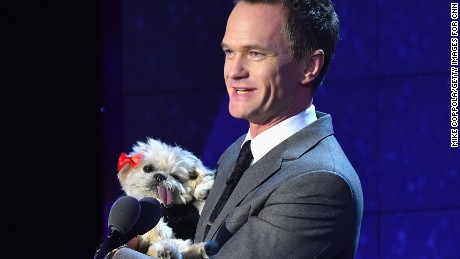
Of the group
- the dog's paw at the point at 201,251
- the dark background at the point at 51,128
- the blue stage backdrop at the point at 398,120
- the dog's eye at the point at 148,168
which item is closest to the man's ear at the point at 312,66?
the dog's paw at the point at 201,251

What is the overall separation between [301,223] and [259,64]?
0.40 m

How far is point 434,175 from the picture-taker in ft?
11.0

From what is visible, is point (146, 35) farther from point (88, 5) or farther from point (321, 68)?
point (321, 68)

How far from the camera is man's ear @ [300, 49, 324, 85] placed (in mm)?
1922

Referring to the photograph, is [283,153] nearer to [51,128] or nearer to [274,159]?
[274,159]

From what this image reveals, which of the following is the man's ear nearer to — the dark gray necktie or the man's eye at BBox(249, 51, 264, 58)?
the man's eye at BBox(249, 51, 264, 58)

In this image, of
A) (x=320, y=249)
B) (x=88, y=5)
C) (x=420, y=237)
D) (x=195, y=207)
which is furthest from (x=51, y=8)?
(x=320, y=249)

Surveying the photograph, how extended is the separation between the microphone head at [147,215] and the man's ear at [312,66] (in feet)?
1.79

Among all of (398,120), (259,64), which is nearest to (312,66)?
(259,64)

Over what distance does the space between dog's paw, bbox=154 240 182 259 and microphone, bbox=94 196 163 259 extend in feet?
0.74

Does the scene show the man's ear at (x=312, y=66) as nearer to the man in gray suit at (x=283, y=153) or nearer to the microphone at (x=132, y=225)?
the man in gray suit at (x=283, y=153)

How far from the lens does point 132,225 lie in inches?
58.7

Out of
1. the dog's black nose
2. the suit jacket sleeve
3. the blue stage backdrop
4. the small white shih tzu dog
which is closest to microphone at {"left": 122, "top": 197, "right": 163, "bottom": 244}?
the suit jacket sleeve

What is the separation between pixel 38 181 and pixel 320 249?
2.22 m
